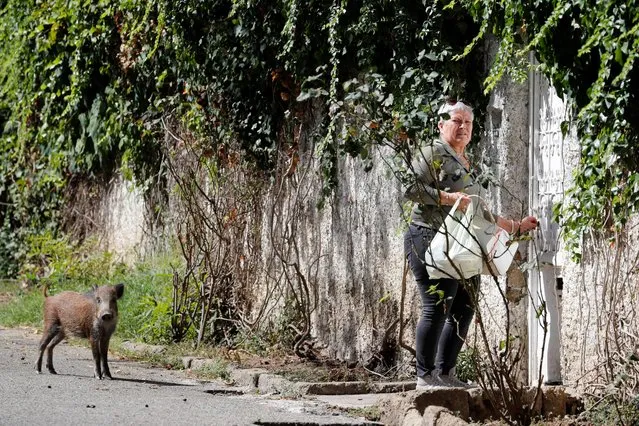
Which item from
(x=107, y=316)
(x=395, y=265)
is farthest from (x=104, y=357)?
(x=395, y=265)

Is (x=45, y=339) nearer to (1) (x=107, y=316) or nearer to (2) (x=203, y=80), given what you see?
(1) (x=107, y=316)

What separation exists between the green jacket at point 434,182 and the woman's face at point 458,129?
7cm

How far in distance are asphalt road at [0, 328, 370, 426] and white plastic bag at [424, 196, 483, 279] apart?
3.63 feet

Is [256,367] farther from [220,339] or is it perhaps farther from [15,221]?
[15,221]

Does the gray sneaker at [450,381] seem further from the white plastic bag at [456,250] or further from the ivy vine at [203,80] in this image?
the ivy vine at [203,80]

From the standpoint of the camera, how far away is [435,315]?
7836 mm

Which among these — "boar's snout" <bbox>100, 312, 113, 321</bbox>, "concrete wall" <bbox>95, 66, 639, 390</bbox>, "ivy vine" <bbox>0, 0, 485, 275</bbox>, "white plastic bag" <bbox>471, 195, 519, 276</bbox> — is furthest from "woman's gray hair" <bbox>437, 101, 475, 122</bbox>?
"boar's snout" <bbox>100, 312, 113, 321</bbox>

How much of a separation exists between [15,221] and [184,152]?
641 cm

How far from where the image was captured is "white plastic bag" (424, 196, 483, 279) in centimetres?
742

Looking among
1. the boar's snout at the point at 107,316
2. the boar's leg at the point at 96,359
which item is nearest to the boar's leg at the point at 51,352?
the boar's leg at the point at 96,359

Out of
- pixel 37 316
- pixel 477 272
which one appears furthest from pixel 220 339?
pixel 477 272

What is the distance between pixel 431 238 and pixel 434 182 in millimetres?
532

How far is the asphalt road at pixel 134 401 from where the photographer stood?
7098 millimetres

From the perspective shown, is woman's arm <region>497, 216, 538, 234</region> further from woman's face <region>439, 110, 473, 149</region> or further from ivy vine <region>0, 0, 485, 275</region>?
ivy vine <region>0, 0, 485, 275</region>
